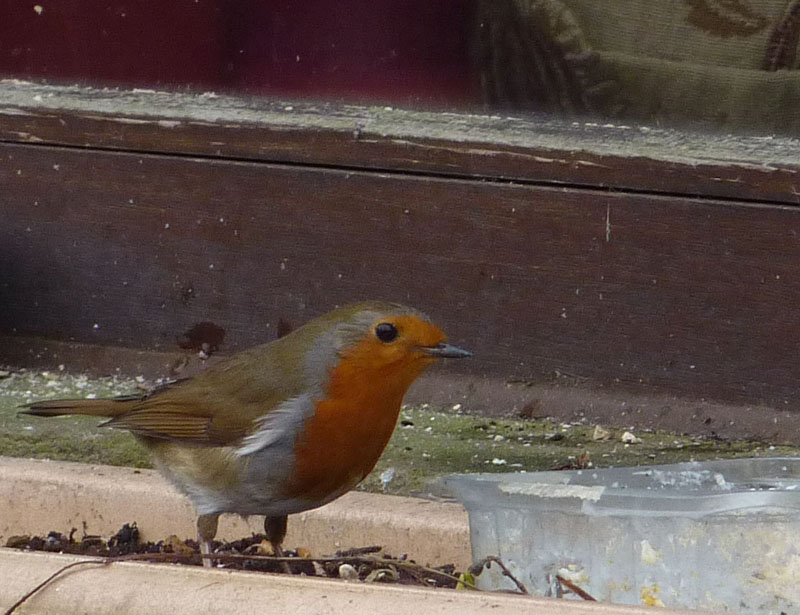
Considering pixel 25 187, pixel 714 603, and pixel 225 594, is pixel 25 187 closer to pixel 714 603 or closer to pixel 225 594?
pixel 225 594

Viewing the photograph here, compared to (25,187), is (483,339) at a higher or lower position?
lower

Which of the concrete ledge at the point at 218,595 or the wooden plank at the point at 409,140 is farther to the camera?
the wooden plank at the point at 409,140

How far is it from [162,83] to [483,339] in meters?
1.09

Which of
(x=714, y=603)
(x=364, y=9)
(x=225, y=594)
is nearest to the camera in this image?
(x=225, y=594)

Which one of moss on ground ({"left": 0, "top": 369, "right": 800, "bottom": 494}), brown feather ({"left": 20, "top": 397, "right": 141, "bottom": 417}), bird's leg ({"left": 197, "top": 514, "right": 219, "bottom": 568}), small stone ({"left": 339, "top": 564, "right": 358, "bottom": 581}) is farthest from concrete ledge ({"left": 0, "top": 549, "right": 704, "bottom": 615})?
moss on ground ({"left": 0, "top": 369, "right": 800, "bottom": 494})

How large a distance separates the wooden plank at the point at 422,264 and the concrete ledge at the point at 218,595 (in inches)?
63.3

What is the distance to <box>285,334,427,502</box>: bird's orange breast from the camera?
109 inches

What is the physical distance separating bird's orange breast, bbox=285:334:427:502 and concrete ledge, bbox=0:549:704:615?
0.49 metres

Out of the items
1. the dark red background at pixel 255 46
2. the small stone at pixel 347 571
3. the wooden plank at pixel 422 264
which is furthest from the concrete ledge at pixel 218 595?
the dark red background at pixel 255 46

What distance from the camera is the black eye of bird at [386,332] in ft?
9.27

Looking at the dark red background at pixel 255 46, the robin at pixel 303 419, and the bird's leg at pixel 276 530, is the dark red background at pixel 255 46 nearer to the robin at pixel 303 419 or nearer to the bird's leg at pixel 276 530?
the robin at pixel 303 419

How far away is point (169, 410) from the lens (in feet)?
10.1

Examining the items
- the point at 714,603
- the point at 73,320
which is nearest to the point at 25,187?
the point at 73,320

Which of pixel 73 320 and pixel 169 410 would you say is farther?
pixel 73 320
